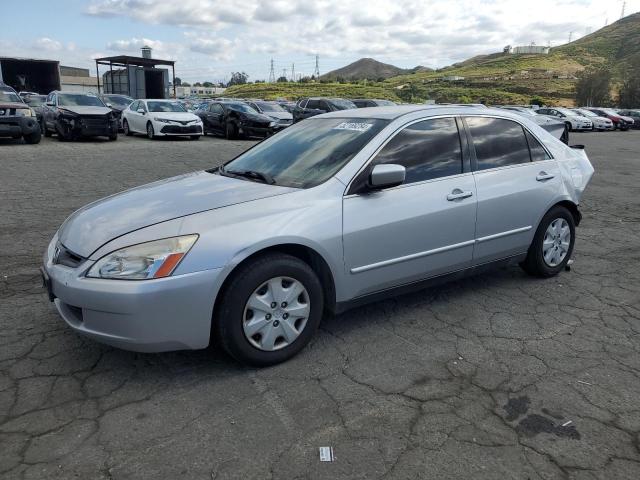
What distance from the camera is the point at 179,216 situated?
10.3 feet

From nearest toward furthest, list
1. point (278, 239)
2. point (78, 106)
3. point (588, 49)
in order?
1. point (278, 239)
2. point (78, 106)
3. point (588, 49)

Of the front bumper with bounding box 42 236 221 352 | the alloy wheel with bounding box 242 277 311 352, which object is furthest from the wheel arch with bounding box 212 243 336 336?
the front bumper with bounding box 42 236 221 352

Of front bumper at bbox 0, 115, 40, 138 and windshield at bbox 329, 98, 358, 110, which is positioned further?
windshield at bbox 329, 98, 358, 110

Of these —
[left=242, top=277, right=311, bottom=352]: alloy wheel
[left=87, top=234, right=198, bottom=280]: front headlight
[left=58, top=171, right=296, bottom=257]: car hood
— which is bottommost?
[left=242, top=277, right=311, bottom=352]: alloy wheel

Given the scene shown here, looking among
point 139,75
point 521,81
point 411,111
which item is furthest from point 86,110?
point 521,81

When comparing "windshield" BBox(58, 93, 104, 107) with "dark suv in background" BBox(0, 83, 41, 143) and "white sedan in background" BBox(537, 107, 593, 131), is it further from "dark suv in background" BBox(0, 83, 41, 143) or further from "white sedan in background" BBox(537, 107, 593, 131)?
"white sedan in background" BBox(537, 107, 593, 131)

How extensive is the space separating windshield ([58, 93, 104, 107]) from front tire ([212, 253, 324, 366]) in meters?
16.5

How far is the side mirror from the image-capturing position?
135 inches

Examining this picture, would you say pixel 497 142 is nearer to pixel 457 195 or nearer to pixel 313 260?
pixel 457 195

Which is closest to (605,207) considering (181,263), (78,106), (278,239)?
(278,239)

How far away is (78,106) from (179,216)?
16.1 m

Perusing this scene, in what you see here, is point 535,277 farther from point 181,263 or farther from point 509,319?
point 181,263

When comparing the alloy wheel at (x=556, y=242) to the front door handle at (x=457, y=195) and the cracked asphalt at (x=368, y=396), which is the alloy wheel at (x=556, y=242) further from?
the front door handle at (x=457, y=195)

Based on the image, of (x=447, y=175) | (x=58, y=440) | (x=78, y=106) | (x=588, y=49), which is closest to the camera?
(x=58, y=440)
